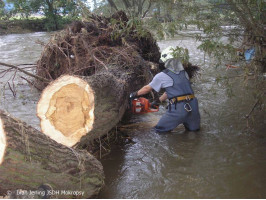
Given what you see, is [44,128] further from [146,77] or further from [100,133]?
[146,77]

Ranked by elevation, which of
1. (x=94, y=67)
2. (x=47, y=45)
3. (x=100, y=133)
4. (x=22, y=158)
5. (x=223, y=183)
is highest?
(x=47, y=45)

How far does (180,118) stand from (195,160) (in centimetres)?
86

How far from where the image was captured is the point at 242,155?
3621mm

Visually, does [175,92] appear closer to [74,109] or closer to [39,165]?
[74,109]

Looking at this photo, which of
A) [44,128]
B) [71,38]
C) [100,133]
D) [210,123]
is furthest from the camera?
[71,38]

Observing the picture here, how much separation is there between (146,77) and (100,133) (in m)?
2.08

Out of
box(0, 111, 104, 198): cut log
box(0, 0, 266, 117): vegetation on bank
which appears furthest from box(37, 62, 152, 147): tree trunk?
box(0, 0, 266, 117): vegetation on bank

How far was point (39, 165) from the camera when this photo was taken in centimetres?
242

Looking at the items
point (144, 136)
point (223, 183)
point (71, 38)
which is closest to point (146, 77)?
point (144, 136)

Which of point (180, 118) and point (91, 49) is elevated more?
point (91, 49)

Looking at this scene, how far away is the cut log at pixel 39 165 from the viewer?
89.9 inches

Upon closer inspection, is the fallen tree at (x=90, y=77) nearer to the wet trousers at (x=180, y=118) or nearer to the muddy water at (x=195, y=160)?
the muddy water at (x=195, y=160)

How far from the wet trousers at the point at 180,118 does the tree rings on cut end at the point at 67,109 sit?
4.53ft

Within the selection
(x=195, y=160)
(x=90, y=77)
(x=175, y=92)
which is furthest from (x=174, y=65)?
(x=195, y=160)
